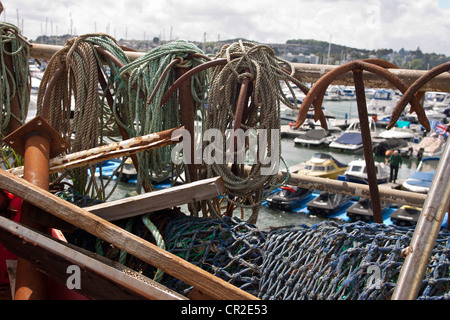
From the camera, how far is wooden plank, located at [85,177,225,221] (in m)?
2.62

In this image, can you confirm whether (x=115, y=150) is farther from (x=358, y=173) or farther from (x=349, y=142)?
(x=349, y=142)

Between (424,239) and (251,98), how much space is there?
2.22 metres

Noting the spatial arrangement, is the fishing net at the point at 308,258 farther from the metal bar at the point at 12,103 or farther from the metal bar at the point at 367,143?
the metal bar at the point at 12,103

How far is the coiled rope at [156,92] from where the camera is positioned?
3.59 m

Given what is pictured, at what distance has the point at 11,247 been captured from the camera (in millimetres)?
2021

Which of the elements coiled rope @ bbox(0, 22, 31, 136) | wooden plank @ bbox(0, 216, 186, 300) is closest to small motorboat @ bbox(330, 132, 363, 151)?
coiled rope @ bbox(0, 22, 31, 136)

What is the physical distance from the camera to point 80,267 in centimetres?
196

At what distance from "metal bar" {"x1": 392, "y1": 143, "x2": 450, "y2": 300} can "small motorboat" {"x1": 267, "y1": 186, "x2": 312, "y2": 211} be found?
835 inches

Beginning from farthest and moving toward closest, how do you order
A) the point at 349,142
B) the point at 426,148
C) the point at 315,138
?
the point at 315,138 → the point at 349,142 → the point at 426,148

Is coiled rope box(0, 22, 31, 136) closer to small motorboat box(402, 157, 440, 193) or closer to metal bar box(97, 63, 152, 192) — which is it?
metal bar box(97, 63, 152, 192)

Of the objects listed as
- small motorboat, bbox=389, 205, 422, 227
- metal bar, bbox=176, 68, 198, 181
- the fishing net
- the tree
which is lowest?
small motorboat, bbox=389, 205, 422, 227

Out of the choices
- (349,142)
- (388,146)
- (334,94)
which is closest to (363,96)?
(388,146)

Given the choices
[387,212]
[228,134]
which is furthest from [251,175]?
[387,212]

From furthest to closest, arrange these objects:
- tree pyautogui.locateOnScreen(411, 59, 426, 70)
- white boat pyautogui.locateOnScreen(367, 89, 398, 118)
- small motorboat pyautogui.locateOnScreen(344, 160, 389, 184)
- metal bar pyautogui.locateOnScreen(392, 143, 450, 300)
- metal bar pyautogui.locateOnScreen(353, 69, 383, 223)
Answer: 1. tree pyautogui.locateOnScreen(411, 59, 426, 70)
2. white boat pyautogui.locateOnScreen(367, 89, 398, 118)
3. small motorboat pyautogui.locateOnScreen(344, 160, 389, 184)
4. metal bar pyautogui.locateOnScreen(353, 69, 383, 223)
5. metal bar pyautogui.locateOnScreen(392, 143, 450, 300)
